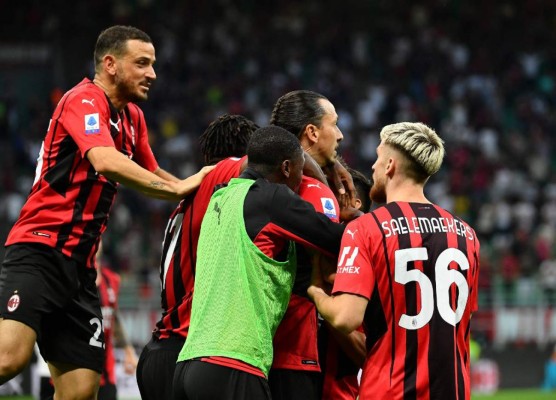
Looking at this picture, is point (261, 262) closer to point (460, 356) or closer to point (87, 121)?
point (460, 356)

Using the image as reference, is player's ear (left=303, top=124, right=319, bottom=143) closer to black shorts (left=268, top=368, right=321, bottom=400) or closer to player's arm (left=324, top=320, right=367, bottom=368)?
player's arm (left=324, top=320, right=367, bottom=368)

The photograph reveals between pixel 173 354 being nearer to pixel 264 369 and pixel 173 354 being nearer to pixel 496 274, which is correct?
pixel 264 369

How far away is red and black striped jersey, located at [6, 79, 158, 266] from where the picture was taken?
559 cm

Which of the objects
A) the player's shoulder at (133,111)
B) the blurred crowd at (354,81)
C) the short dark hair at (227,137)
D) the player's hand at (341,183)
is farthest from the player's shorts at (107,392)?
the blurred crowd at (354,81)

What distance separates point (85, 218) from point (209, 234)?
135cm

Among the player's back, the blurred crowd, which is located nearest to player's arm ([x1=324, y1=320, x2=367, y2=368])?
the player's back

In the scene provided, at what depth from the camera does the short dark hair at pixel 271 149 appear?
4.63 meters

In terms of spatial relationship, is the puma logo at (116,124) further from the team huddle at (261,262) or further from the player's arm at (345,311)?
the player's arm at (345,311)

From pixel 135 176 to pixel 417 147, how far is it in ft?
5.12

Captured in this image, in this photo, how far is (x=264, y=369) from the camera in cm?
445

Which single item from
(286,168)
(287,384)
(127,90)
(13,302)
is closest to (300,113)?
(286,168)

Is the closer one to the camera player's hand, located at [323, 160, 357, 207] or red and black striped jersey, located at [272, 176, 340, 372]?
red and black striped jersey, located at [272, 176, 340, 372]

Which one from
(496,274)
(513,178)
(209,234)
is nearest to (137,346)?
(496,274)

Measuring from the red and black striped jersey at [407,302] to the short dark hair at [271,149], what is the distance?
46 centimetres
